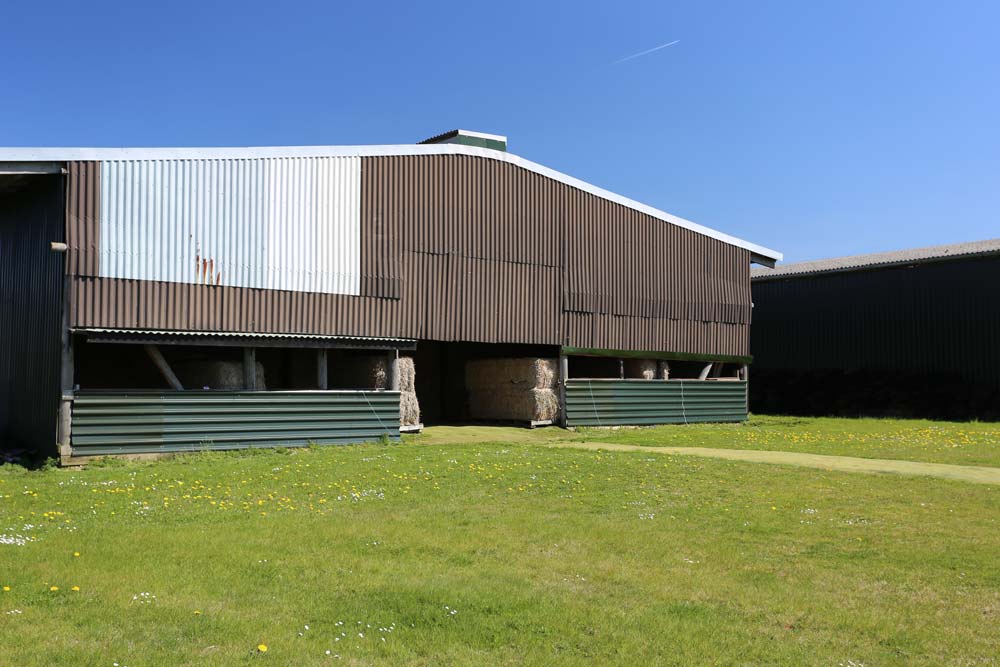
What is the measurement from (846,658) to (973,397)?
3574cm

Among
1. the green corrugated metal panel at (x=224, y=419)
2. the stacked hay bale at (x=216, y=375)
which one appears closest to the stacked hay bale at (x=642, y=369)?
the green corrugated metal panel at (x=224, y=419)

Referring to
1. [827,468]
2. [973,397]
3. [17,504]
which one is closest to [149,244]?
[17,504]

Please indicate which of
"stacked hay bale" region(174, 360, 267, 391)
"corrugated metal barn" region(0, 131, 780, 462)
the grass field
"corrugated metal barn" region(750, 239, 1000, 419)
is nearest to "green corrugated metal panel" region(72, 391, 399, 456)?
"corrugated metal barn" region(0, 131, 780, 462)

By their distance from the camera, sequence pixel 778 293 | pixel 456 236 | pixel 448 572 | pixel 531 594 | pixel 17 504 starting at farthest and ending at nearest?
pixel 778 293
pixel 456 236
pixel 17 504
pixel 448 572
pixel 531 594

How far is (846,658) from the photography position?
6.55m

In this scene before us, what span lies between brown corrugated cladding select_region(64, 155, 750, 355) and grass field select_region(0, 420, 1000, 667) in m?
6.27

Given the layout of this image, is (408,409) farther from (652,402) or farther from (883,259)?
(883,259)

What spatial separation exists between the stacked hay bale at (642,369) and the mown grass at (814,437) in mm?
1824

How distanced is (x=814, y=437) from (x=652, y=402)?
5.80 meters

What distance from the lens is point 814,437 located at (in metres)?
27.0

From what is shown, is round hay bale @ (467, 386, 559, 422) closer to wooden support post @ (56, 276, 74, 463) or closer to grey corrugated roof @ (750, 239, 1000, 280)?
wooden support post @ (56, 276, 74, 463)

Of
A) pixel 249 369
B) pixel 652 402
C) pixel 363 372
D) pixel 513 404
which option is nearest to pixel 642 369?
pixel 652 402

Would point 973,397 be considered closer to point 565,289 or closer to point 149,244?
Answer: point 565,289

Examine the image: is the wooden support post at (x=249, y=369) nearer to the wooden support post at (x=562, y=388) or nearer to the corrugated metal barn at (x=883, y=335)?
the wooden support post at (x=562, y=388)
